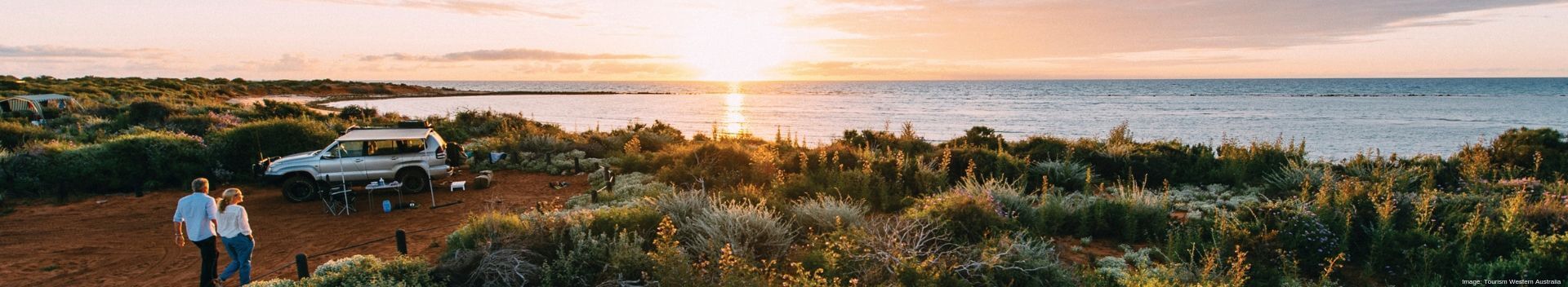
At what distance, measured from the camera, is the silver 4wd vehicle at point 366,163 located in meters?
11.7

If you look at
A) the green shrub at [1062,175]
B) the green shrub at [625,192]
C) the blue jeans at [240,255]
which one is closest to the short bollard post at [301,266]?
the blue jeans at [240,255]

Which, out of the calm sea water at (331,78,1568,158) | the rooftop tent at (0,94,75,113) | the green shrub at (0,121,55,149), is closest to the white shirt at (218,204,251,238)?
the calm sea water at (331,78,1568,158)

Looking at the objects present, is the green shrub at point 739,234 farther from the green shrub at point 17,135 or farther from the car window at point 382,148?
the green shrub at point 17,135

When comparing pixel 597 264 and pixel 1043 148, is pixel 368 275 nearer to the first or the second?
pixel 597 264

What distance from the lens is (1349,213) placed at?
712 cm

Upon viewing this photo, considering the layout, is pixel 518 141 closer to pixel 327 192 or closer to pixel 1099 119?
pixel 327 192

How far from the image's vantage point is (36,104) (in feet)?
86.5

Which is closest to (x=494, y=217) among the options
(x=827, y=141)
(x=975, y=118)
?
(x=827, y=141)

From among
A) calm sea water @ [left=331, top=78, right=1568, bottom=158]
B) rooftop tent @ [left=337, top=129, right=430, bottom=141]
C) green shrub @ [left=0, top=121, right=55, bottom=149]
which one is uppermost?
rooftop tent @ [left=337, top=129, right=430, bottom=141]

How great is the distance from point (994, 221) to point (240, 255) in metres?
8.13

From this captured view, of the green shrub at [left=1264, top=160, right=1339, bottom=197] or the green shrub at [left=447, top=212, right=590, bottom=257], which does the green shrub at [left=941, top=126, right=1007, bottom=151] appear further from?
the green shrub at [left=447, top=212, right=590, bottom=257]

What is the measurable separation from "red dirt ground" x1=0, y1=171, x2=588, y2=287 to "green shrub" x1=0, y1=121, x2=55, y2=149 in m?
7.98

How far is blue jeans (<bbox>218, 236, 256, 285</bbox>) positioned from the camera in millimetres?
6977

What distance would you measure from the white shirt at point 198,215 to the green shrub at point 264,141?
26.0 feet
